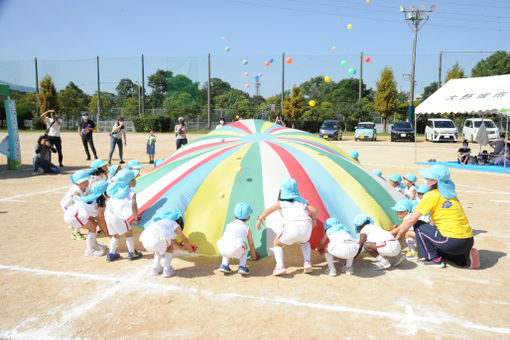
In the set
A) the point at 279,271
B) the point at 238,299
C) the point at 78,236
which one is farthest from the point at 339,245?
the point at 78,236

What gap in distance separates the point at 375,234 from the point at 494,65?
198 feet

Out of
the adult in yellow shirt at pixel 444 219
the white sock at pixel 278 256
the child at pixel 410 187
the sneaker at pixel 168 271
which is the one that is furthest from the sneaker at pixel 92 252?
the child at pixel 410 187

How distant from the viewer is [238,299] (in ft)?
11.6

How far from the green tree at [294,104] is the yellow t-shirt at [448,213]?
109 feet

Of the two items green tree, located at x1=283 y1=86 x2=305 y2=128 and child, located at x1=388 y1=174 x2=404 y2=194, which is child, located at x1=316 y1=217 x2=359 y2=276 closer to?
child, located at x1=388 y1=174 x2=404 y2=194

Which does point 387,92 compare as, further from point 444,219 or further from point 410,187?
point 444,219

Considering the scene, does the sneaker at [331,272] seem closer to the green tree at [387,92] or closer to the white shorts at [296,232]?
the white shorts at [296,232]

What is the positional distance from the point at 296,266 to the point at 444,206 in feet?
5.80

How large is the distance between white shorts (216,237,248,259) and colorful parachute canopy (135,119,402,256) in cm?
41

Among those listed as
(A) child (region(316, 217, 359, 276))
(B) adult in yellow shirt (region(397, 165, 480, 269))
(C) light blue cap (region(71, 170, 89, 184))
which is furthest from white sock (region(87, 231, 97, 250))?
(B) adult in yellow shirt (region(397, 165, 480, 269))

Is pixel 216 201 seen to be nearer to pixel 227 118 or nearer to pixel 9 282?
pixel 9 282

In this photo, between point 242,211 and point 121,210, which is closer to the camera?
point 242,211

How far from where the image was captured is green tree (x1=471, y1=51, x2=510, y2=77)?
169 feet

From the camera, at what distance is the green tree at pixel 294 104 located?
36.8 m
